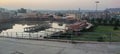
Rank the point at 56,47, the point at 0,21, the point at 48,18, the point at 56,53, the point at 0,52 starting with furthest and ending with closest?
1. the point at 48,18
2. the point at 0,21
3. the point at 56,47
4. the point at 0,52
5. the point at 56,53

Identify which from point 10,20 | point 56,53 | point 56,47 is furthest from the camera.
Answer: point 10,20

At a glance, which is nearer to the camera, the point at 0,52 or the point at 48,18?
the point at 0,52

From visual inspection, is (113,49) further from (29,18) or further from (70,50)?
(29,18)

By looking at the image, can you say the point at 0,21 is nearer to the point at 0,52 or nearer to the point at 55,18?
the point at 55,18

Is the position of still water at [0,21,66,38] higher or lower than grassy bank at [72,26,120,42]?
lower

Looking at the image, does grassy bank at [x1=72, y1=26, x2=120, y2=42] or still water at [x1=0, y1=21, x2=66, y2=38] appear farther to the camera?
still water at [x1=0, y1=21, x2=66, y2=38]

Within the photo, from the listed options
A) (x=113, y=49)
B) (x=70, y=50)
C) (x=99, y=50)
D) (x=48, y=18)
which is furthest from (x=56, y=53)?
(x=48, y=18)

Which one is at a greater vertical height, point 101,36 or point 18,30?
point 101,36

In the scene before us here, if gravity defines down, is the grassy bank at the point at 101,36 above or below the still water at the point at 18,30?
above

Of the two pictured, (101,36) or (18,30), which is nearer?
(101,36)

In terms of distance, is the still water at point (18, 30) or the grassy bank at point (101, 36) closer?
the grassy bank at point (101, 36)
